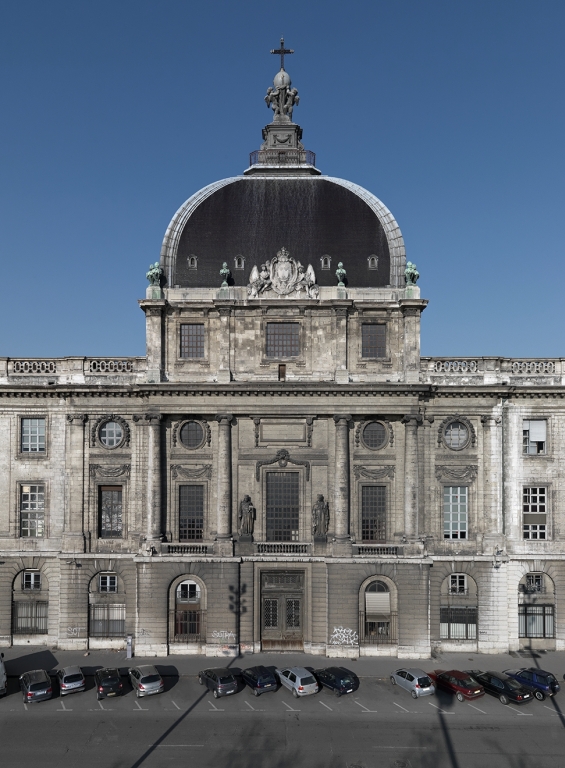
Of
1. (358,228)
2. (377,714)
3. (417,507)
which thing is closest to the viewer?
(377,714)

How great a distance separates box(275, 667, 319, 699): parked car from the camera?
35.1 metres

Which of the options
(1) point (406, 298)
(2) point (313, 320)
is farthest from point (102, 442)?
(1) point (406, 298)

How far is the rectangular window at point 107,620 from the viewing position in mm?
44000

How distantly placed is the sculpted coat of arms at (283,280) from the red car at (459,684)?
25418 mm

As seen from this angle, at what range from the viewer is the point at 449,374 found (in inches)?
1770

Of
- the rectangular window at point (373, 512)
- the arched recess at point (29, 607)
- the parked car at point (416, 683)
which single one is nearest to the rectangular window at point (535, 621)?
the rectangular window at point (373, 512)

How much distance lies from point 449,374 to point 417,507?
972 cm

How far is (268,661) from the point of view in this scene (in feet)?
135

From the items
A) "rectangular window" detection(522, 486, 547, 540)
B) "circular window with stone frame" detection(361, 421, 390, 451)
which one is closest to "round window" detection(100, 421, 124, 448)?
"circular window with stone frame" detection(361, 421, 390, 451)

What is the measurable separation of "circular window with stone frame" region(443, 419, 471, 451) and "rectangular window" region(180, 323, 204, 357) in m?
18.5

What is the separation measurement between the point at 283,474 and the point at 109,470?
1246cm

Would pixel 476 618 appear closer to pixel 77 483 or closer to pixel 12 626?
pixel 77 483

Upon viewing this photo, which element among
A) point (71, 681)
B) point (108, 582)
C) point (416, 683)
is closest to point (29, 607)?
point (108, 582)

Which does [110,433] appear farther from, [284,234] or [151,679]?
[284,234]
